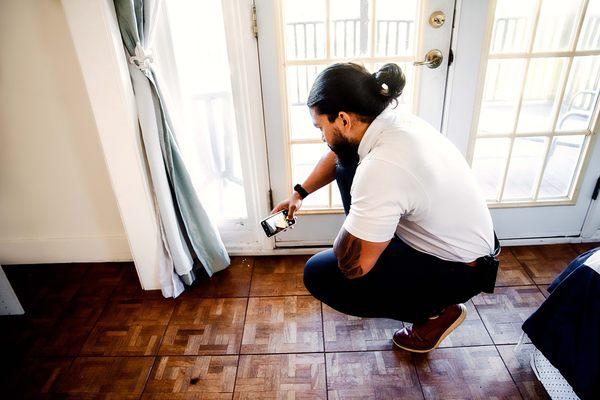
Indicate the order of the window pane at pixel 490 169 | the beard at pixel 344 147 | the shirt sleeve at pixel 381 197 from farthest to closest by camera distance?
the window pane at pixel 490 169 → the beard at pixel 344 147 → the shirt sleeve at pixel 381 197

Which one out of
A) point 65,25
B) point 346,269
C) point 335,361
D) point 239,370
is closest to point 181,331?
point 239,370

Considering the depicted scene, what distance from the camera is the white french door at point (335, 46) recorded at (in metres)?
1.41

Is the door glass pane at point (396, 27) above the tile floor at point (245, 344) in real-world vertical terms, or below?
above

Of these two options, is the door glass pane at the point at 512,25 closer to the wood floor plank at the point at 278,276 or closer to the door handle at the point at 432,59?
the door handle at the point at 432,59

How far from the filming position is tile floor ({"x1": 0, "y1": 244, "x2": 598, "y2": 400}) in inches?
50.1

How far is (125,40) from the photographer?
132 centimetres

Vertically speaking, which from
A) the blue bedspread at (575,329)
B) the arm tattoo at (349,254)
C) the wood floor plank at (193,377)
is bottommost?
the wood floor plank at (193,377)

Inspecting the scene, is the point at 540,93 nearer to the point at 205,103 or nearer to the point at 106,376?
the point at 205,103

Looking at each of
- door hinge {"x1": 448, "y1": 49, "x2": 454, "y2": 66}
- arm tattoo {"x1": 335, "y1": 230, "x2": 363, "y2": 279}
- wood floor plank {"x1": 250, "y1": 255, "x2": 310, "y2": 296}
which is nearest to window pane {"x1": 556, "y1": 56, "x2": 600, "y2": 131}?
door hinge {"x1": 448, "y1": 49, "x2": 454, "y2": 66}

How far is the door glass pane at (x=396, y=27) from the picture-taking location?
1410mm

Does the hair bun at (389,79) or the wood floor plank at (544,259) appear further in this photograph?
the wood floor plank at (544,259)

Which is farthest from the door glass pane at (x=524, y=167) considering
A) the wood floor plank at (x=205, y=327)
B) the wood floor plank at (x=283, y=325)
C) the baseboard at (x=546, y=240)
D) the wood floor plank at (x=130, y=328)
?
the wood floor plank at (x=130, y=328)

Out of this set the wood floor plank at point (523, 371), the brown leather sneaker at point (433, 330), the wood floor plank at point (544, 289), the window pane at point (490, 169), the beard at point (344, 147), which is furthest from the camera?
the window pane at point (490, 169)

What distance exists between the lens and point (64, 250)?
1887 mm
